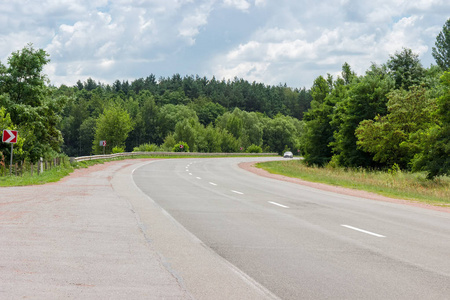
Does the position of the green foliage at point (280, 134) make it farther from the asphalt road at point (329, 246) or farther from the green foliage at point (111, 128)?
the asphalt road at point (329, 246)

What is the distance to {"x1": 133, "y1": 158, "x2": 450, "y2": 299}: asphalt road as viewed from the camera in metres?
5.77

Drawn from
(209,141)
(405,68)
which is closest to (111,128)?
(209,141)

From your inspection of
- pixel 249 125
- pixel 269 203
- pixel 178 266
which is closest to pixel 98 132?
pixel 249 125

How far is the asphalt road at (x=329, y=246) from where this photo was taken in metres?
5.77

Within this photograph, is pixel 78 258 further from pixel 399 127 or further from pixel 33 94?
pixel 33 94

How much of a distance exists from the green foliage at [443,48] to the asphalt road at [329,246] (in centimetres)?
6814

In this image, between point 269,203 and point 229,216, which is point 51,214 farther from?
point 269,203

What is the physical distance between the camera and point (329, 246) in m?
8.42

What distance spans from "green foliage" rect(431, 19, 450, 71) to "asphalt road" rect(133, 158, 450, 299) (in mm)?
68142

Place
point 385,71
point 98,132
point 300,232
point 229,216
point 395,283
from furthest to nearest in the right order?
point 98,132, point 385,71, point 229,216, point 300,232, point 395,283

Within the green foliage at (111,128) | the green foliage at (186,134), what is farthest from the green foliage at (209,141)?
the green foliage at (111,128)

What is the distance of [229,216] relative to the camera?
12.4 metres

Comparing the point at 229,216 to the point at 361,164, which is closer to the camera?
the point at 229,216

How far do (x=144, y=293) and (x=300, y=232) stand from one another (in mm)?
5384
